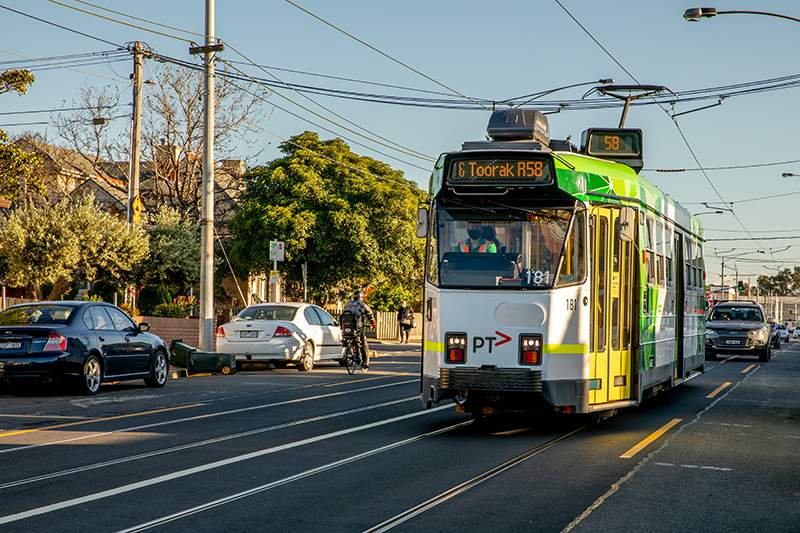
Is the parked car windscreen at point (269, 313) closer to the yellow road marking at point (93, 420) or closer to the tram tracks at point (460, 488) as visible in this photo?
the yellow road marking at point (93, 420)

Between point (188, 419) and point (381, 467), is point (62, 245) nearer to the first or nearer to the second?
point (188, 419)

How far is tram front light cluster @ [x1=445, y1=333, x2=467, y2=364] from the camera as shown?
11.9m

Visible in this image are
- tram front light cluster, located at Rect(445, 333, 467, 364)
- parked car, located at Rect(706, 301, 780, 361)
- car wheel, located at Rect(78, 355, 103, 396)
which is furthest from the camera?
parked car, located at Rect(706, 301, 780, 361)

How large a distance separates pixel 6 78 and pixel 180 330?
49.8 ft

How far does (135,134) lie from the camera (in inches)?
1266

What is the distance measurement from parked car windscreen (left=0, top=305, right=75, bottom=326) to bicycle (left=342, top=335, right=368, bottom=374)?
25.5 feet

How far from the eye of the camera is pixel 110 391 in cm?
1873

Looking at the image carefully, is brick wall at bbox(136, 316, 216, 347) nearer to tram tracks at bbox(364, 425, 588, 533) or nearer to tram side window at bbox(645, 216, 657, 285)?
tram side window at bbox(645, 216, 657, 285)

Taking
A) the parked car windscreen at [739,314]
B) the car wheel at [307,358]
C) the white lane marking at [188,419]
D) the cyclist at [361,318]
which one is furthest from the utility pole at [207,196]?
the parked car windscreen at [739,314]

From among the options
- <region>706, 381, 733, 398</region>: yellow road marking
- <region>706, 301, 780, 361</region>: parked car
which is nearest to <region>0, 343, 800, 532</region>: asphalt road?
<region>706, 381, 733, 398</region>: yellow road marking

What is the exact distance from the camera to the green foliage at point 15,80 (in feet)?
72.7

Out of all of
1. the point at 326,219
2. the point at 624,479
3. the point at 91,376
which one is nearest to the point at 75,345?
the point at 91,376

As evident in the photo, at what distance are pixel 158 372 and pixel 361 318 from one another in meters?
6.16

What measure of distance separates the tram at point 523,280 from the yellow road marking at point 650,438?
61 cm
